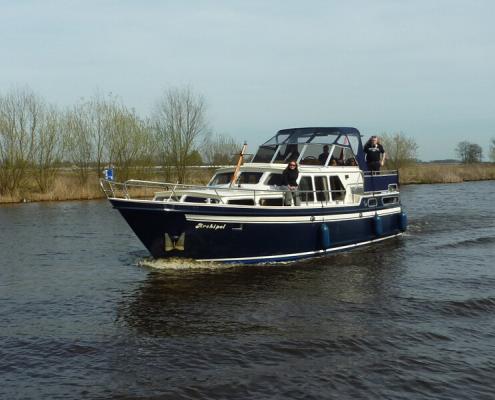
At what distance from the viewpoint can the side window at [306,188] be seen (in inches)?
637

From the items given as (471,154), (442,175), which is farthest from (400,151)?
(471,154)

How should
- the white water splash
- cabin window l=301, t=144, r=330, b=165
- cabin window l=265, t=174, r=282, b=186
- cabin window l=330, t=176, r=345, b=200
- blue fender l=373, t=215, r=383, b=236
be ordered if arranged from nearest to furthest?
the white water splash < cabin window l=265, t=174, r=282, b=186 < cabin window l=330, t=176, r=345, b=200 < cabin window l=301, t=144, r=330, b=165 < blue fender l=373, t=215, r=383, b=236

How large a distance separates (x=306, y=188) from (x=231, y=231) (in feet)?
11.0

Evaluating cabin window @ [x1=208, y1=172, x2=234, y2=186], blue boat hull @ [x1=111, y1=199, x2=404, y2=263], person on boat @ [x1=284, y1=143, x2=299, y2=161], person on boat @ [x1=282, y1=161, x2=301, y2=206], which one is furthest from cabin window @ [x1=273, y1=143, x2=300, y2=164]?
blue boat hull @ [x1=111, y1=199, x2=404, y2=263]

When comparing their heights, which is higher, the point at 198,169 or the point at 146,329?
the point at 198,169

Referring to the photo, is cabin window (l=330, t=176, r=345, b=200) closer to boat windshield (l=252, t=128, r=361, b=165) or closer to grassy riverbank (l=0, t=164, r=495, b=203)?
boat windshield (l=252, t=128, r=361, b=165)

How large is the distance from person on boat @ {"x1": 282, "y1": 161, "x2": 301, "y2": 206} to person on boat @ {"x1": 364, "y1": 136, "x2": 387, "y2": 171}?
5.02 meters

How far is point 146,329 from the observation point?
32.9 feet


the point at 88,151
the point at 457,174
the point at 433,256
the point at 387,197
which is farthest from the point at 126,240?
the point at 457,174

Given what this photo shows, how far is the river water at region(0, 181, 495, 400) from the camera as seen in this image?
298 inches

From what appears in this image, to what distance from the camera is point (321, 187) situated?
55.6ft

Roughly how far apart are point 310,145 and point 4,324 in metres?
10.7

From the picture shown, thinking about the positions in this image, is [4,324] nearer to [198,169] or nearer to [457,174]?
[198,169]

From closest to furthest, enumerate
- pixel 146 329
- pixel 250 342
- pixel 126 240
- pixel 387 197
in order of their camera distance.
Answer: pixel 250 342 < pixel 146 329 < pixel 387 197 < pixel 126 240
